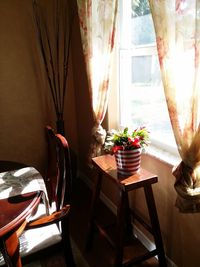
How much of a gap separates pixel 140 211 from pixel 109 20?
1396mm

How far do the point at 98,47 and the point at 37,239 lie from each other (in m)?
1.36

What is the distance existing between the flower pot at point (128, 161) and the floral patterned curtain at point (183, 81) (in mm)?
285

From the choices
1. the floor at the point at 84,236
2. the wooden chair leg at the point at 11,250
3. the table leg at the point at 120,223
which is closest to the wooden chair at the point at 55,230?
the wooden chair leg at the point at 11,250

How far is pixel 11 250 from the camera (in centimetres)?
105

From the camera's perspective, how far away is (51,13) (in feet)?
7.81

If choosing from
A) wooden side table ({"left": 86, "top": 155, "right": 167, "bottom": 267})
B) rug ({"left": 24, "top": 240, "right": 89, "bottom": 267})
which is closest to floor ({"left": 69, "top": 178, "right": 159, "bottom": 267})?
rug ({"left": 24, "top": 240, "right": 89, "bottom": 267})

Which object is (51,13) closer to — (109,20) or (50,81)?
(50,81)

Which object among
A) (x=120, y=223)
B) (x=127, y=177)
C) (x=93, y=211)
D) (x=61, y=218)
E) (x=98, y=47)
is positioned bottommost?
(x=93, y=211)

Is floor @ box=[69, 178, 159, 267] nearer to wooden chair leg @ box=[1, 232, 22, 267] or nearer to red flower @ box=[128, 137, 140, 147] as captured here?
wooden chair leg @ box=[1, 232, 22, 267]

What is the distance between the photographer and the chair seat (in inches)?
47.7

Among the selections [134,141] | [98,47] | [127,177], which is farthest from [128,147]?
[98,47]

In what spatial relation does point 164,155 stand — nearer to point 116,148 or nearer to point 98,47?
point 116,148

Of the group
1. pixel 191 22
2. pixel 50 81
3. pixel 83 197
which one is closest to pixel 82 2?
pixel 50 81

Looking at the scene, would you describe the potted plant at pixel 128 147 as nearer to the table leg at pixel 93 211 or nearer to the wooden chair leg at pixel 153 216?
the wooden chair leg at pixel 153 216
